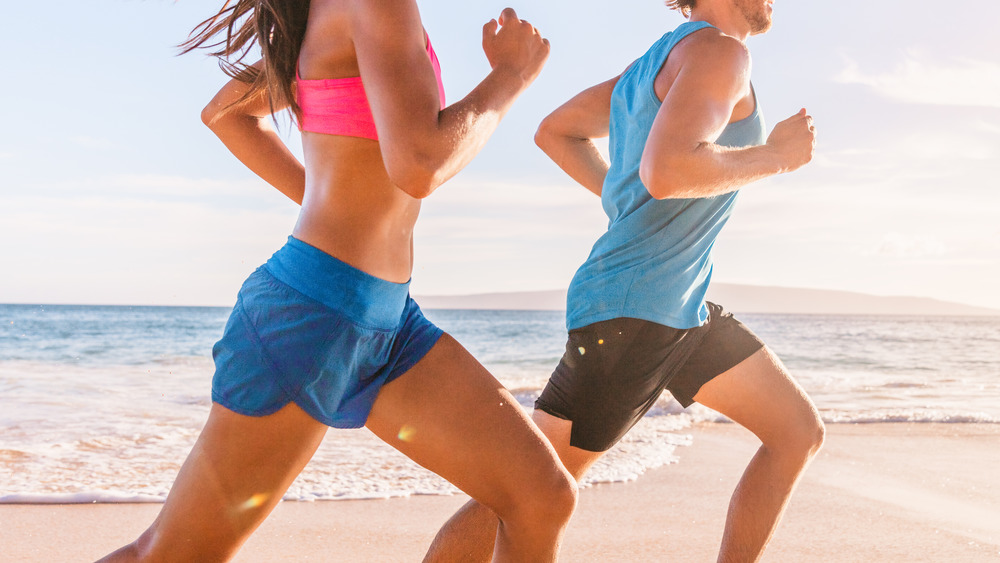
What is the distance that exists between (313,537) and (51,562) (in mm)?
982

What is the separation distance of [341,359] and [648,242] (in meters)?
0.88

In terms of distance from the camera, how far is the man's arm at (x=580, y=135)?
2.29 metres

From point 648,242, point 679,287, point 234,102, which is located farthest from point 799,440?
point 234,102

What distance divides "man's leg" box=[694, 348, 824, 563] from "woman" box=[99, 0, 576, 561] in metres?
0.88

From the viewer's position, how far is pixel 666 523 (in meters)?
3.48

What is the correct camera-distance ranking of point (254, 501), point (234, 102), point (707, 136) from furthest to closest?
point (234, 102)
point (707, 136)
point (254, 501)

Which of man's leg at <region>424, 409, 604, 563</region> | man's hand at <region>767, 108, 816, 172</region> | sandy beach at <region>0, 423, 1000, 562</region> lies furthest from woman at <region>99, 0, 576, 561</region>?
sandy beach at <region>0, 423, 1000, 562</region>

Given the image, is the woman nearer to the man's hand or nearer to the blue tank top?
the blue tank top

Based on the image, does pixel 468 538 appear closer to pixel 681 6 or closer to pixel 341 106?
pixel 341 106

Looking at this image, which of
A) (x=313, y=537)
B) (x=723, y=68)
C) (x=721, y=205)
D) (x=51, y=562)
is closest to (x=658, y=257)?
(x=721, y=205)

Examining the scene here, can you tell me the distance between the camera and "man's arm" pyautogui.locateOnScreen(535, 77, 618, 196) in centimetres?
229

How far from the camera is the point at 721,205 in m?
1.98

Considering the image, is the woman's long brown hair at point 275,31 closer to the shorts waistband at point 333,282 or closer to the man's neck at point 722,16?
the shorts waistband at point 333,282

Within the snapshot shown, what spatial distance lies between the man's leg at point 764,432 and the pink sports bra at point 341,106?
122 cm
